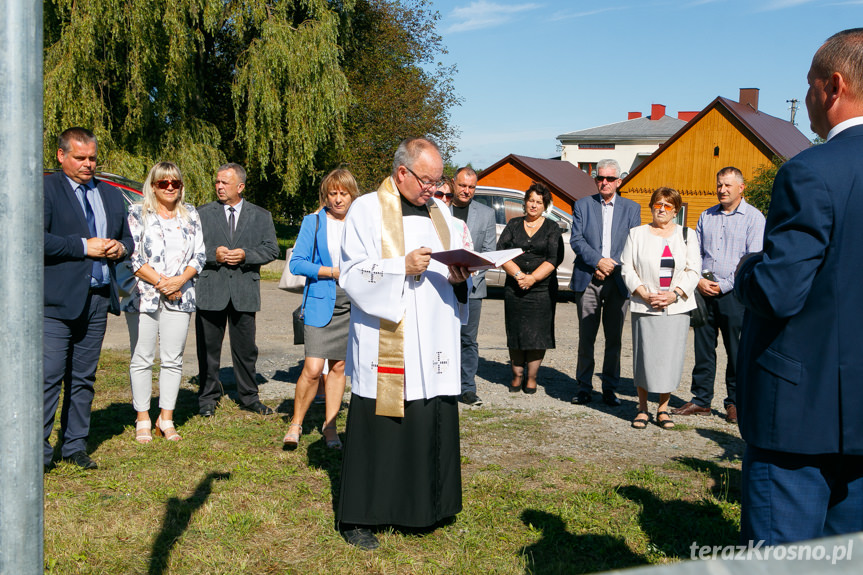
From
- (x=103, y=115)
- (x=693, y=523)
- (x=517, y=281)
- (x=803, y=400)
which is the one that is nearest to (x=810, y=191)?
(x=803, y=400)

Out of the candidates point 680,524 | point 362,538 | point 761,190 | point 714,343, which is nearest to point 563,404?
point 714,343

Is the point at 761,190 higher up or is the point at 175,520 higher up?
the point at 761,190

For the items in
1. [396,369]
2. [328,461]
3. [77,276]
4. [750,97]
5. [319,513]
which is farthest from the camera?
[750,97]

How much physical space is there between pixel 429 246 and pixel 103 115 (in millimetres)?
14970

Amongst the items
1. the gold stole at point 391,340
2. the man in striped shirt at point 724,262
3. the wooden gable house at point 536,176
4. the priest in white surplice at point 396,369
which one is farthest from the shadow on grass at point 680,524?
the wooden gable house at point 536,176

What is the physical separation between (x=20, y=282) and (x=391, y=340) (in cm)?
275

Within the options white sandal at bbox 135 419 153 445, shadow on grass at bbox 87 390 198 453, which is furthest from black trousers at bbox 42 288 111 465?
white sandal at bbox 135 419 153 445

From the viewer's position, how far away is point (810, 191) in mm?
2316

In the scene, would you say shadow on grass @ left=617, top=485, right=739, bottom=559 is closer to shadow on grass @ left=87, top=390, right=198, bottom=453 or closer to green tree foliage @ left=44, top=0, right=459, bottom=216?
shadow on grass @ left=87, top=390, right=198, bottom=453

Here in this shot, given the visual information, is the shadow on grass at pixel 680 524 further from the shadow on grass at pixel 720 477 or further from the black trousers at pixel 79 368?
the black trousers at pixel 79 368

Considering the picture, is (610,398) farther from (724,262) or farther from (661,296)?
(724,262)

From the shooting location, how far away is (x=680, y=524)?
179 inches

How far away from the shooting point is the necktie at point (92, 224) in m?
5.30

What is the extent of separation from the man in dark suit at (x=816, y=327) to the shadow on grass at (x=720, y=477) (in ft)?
8.85
